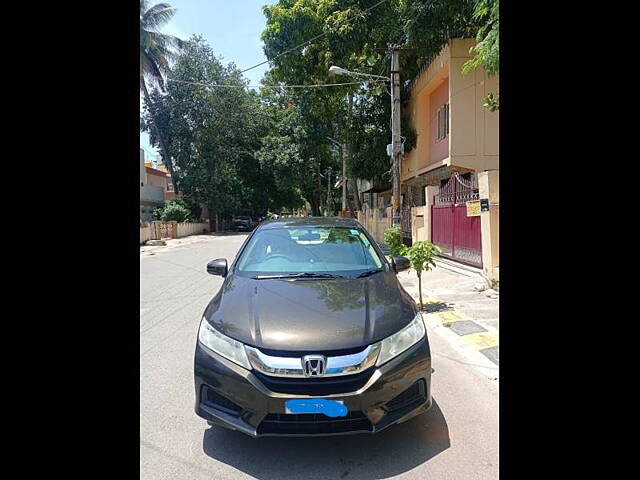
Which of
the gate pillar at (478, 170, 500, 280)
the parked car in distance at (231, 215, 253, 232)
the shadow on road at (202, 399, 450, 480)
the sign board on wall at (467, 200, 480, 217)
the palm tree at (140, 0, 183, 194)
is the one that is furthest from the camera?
the parked car in distance at (231, 215, 253, 232)

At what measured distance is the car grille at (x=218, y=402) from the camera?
258 centimetres

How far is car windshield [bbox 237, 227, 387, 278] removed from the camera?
379cm

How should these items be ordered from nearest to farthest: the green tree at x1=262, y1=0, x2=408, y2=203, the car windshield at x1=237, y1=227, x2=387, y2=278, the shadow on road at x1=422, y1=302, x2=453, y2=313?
1. the car windshield at x1=237, y1=227, x2=387, y2=278
2. the shadow on road at x1=422, y1=302, x2=453, y2=313
3. the green tree at x1=262, y1=0, x2=408, y2=203

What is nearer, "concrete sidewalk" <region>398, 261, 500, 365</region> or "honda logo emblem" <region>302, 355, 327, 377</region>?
"honda logo emblem" <region>302, 355, 327, 377</region>

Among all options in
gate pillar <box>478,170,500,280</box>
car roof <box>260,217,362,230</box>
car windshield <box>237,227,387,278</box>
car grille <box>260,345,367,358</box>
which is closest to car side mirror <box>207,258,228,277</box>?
car windshield <box>237,227,387,278</box>

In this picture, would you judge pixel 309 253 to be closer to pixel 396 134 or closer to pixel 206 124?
pixel 396 134

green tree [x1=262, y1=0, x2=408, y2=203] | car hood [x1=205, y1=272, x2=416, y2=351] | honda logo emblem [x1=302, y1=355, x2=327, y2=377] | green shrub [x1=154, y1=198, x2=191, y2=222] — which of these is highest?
green tree [x1=262, y1=0, x2=408, y2=203]

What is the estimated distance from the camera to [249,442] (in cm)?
283

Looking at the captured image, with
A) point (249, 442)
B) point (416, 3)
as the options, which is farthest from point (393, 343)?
point (416, 3)

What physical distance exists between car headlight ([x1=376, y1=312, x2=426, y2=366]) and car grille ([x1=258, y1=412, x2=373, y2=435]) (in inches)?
14.6

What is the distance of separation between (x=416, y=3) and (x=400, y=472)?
1244 cm

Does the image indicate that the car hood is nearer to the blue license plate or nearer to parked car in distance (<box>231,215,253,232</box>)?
the blue license plate

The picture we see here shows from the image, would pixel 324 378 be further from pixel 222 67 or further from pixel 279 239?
pixel 222 67
